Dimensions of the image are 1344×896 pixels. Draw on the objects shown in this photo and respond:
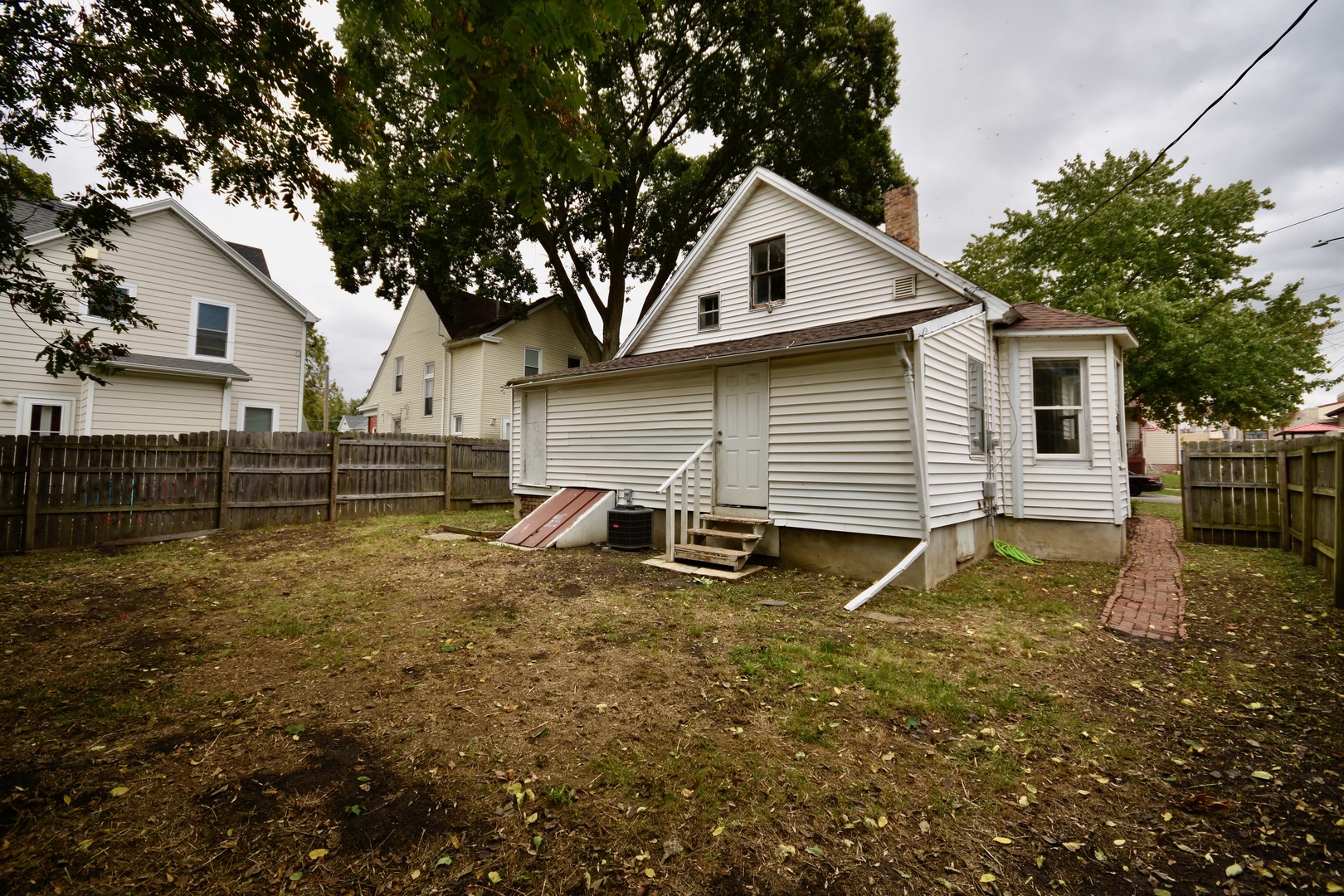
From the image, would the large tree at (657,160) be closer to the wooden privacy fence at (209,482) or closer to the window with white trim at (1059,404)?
the wooden privacy fence at (209,482)

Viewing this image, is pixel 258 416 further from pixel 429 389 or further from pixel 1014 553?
pixel 1014 553

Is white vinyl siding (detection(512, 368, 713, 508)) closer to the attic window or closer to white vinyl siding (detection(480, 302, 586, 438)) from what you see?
the attic window

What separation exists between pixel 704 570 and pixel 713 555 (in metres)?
0.25

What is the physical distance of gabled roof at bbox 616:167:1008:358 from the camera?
29.6ft

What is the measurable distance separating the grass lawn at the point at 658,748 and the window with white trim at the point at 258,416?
1131cm

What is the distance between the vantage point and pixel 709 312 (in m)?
11.9

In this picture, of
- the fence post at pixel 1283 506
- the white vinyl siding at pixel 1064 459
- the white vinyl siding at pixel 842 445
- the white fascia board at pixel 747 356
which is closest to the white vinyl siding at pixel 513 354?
the white fascia board at pixel 747 356

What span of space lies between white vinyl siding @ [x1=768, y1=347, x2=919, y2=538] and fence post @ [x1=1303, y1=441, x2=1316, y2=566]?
5.17 metres

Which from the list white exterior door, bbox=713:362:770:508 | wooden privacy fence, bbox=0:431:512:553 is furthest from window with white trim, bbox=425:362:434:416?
white exterior door, bbox=713:362:770:508

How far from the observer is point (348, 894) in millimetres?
2141

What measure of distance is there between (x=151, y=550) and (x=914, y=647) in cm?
1167

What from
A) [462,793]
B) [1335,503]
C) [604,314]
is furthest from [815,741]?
[604,314]

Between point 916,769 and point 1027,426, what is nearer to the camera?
point 916,769

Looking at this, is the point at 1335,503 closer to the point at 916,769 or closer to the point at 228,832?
the point at 916,769
